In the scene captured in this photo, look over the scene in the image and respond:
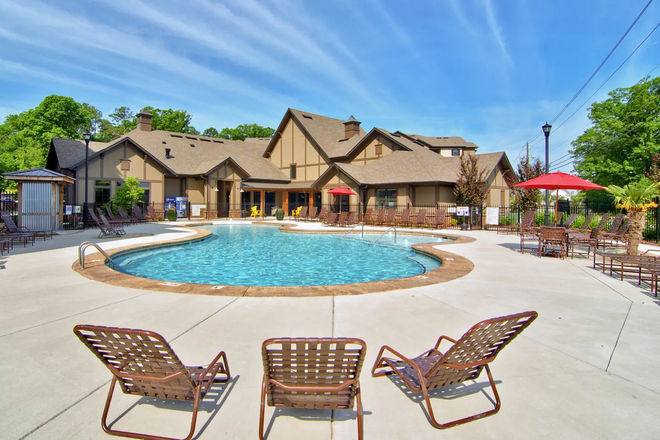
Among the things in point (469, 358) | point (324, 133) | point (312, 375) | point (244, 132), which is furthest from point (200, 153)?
point (469, 358)

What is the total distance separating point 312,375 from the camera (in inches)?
91.0

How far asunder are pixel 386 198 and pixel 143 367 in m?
25.1

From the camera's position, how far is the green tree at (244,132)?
203ft

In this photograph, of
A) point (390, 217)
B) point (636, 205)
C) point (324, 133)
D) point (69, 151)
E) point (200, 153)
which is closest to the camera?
point (636, 205)

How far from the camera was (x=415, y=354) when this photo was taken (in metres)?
3.67

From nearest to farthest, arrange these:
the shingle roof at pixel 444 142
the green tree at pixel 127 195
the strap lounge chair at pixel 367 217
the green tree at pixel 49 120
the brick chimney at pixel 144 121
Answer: the green tree at pixel 127 195 < the strap lounge chair at pixel 367 217 < the brick chimney at pixel 144 121 < the green tree at pixel 49 120 < the shingle roof at pixel 444 142

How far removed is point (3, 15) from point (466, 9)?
1968 centimetres

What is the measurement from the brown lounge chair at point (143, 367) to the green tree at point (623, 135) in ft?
133

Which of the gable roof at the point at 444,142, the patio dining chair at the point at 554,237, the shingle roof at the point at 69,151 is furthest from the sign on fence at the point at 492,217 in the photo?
the gable roof at the point at 444,142

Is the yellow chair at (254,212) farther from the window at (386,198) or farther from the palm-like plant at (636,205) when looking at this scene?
the palm-like plant at (636,205)

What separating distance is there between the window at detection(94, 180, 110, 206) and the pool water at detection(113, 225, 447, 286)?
15.5 meters

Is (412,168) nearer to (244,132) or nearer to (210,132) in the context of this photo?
(244,132)

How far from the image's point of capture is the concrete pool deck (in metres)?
2.58

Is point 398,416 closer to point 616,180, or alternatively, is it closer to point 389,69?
point 389,69
